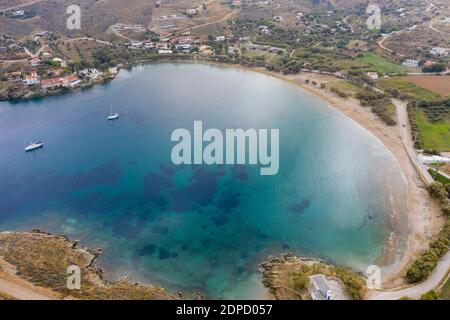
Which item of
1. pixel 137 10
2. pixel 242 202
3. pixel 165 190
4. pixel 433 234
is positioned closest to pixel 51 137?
pixel 165 190

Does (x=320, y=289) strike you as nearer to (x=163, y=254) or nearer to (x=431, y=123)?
(x=163, y=254)

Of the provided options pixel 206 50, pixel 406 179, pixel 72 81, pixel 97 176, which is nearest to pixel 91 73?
pixel 72 81

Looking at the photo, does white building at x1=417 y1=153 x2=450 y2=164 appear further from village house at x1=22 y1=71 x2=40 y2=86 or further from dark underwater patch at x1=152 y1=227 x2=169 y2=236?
village house at x1=22 y1=71 x2=40 y2=86

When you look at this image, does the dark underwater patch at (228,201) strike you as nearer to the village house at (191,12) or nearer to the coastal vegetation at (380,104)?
the coastal vegetation at (380,104)

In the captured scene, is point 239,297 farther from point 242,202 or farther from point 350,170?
point 350,170

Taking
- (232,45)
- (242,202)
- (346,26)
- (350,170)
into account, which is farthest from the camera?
(346,26)

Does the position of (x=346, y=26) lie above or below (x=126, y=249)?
above
